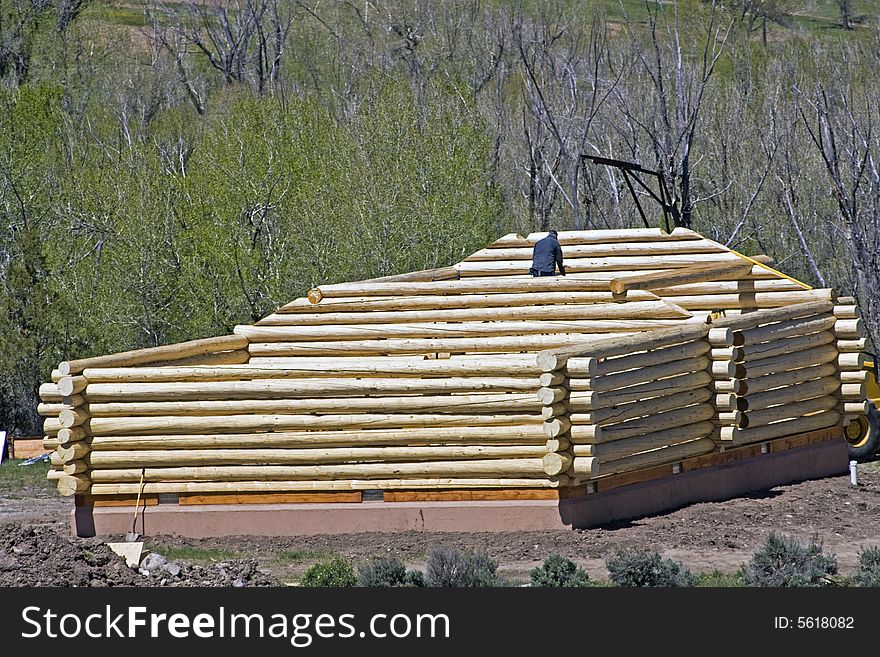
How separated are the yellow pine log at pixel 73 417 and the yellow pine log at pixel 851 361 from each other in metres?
9.24

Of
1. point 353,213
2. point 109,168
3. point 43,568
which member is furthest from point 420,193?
point 43,568

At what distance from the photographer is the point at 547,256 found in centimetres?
1791

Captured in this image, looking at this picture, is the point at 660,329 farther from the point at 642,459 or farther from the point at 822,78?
the point at 822,78

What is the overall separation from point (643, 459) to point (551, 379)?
1.91 metres

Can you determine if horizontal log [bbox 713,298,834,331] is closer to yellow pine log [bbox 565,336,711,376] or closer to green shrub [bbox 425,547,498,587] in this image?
yellow pine log [bbox 565,336,711,376]

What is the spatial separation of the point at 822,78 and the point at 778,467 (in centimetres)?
2170

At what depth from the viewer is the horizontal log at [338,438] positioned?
1338 cm

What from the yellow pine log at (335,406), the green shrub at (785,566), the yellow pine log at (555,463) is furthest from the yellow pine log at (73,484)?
the green shrub at (785,566)

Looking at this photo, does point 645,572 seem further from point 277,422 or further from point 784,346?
point 784,346

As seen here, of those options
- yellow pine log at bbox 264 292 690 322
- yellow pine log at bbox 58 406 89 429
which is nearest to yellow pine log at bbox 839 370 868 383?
yellow pine log at bbox 264 292 690 322

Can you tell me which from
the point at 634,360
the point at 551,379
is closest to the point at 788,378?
the point at 634,360

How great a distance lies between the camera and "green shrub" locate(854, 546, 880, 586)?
33.9 ft

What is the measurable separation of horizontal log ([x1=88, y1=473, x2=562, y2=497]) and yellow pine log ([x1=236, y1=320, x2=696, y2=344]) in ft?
8.50

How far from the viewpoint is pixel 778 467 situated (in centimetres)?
1650
